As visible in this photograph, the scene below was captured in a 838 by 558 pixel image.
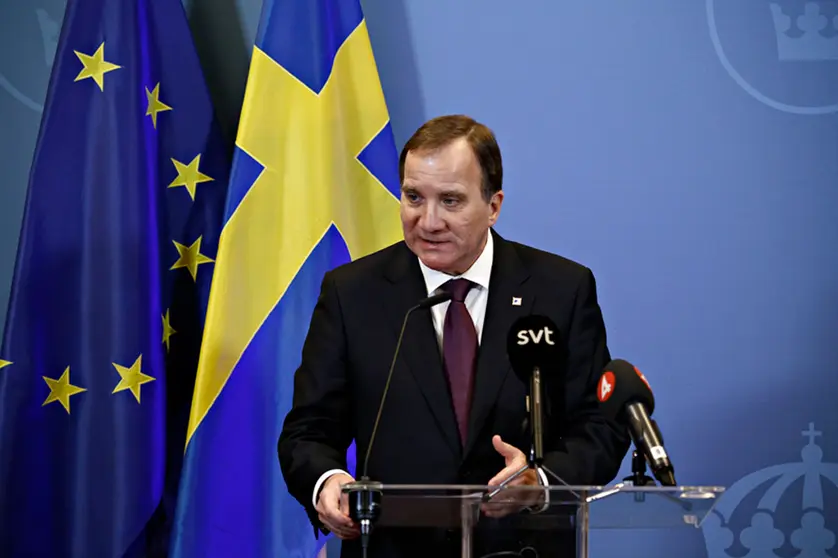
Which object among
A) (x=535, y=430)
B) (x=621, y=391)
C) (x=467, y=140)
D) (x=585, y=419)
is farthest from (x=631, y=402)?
(x=467, y=140)

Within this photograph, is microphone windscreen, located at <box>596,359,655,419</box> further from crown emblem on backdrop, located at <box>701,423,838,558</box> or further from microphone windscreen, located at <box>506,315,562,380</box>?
crown emblem on backdrop, located at <box>701,423,838,558</box>

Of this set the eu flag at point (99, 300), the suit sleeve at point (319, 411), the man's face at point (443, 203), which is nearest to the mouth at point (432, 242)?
the man's face at point (443, 203)

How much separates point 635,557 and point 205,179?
6.55 ft

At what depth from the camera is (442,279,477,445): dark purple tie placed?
8.12ft

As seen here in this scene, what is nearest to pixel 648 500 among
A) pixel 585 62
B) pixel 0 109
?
pixel 585 62

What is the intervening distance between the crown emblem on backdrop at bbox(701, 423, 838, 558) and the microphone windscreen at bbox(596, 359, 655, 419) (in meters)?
2.07

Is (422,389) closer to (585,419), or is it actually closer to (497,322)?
(497,322)

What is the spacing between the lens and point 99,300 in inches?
134

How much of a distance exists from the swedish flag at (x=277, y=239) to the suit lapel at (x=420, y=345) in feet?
2.96

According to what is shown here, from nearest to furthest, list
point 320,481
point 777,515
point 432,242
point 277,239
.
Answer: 1. point 320,481
2. point 432,242
3. point 277,239
4. point 777,515

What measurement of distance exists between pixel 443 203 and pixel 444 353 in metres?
0.36

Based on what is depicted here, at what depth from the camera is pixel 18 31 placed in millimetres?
3938

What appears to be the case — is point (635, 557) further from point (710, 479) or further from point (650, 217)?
point (650, 217)

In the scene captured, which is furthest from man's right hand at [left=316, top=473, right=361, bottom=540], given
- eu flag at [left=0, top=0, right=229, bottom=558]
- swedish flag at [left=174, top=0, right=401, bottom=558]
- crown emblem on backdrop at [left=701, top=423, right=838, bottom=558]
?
crown emblem on backdrop at [left=701, top=423, right=838, bottom=558]
